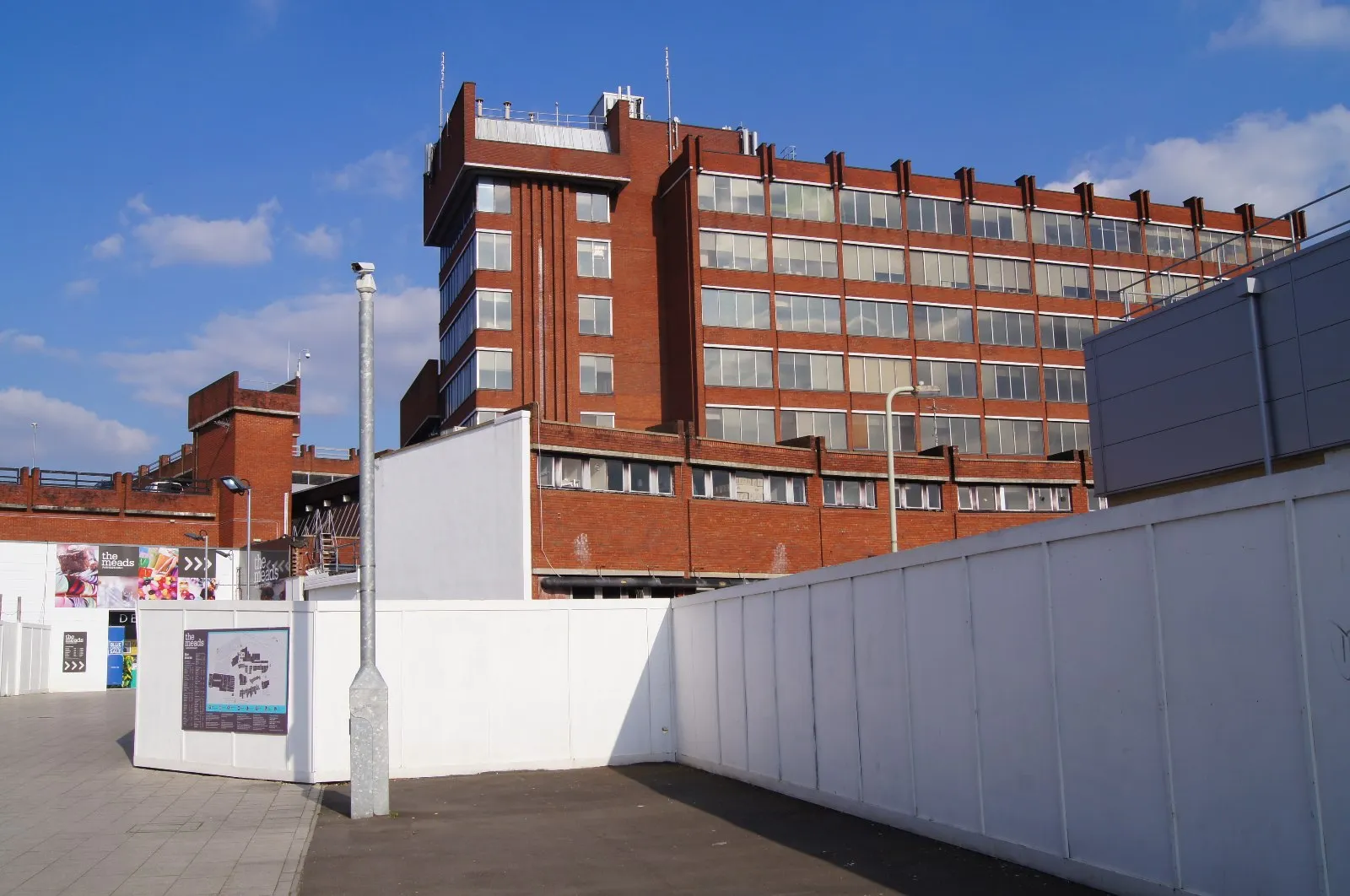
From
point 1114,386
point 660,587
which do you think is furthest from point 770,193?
point 1114,386

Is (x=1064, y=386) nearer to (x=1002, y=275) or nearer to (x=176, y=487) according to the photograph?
(x=1002, y=275)

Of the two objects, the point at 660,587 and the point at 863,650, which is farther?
the point at 660,587

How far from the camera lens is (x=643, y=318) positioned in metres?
65.7

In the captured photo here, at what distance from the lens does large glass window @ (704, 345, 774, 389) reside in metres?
63.5

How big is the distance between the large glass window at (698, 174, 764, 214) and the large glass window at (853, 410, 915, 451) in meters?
13.2

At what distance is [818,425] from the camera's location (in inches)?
2574

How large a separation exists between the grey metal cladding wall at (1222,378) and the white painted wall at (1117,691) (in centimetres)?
776

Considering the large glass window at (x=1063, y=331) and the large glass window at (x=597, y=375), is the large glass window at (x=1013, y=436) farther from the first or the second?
the large glass window at (x=597, y=375)

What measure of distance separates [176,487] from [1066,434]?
55.6 m

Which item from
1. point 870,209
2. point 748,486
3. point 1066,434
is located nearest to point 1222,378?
point 748,486

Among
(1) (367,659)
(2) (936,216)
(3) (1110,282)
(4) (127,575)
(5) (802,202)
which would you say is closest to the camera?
(1) (367,659)

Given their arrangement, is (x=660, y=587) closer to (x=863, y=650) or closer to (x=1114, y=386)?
(x=1114, y=386)

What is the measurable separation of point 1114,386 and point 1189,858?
1351 centimetres

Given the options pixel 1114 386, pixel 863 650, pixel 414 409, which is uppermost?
pixel 414 409
